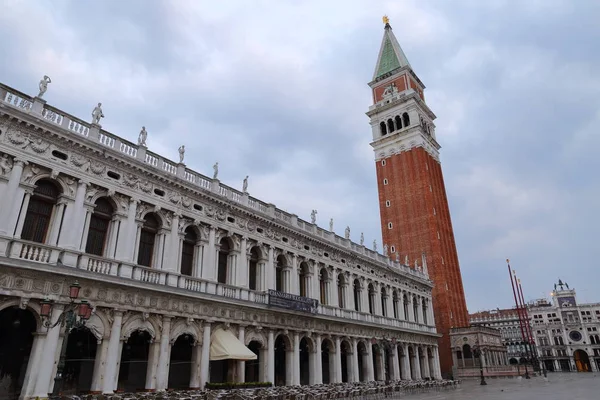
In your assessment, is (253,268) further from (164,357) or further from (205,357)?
(164,357)

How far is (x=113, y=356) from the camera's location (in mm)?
16797

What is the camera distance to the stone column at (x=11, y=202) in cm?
1540

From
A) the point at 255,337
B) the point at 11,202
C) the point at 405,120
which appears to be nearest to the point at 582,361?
the point at 405,120

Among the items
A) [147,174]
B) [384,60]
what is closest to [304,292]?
[147,174]

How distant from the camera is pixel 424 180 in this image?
170ft

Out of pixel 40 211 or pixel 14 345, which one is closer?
pixel 14 345

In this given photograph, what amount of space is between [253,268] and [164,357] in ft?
27.4

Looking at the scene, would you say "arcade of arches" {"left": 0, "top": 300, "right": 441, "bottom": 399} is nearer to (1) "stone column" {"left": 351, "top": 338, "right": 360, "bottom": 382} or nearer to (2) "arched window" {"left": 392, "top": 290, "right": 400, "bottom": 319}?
(1) "stone column" {"left": 351, "top": 338, "right": 360, "bottom": 382}

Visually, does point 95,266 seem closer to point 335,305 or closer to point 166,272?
point 166,272

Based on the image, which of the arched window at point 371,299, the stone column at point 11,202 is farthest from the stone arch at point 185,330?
the arched window at point 371,299

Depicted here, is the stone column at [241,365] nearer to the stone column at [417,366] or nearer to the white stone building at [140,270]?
the white stone building at [140,270]

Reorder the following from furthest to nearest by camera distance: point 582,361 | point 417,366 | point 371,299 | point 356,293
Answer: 1. point 582,361
2. point 417,366
3. point 371,299
4. point 356,293

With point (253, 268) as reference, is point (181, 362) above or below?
below

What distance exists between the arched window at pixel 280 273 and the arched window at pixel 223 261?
14.5 feet
